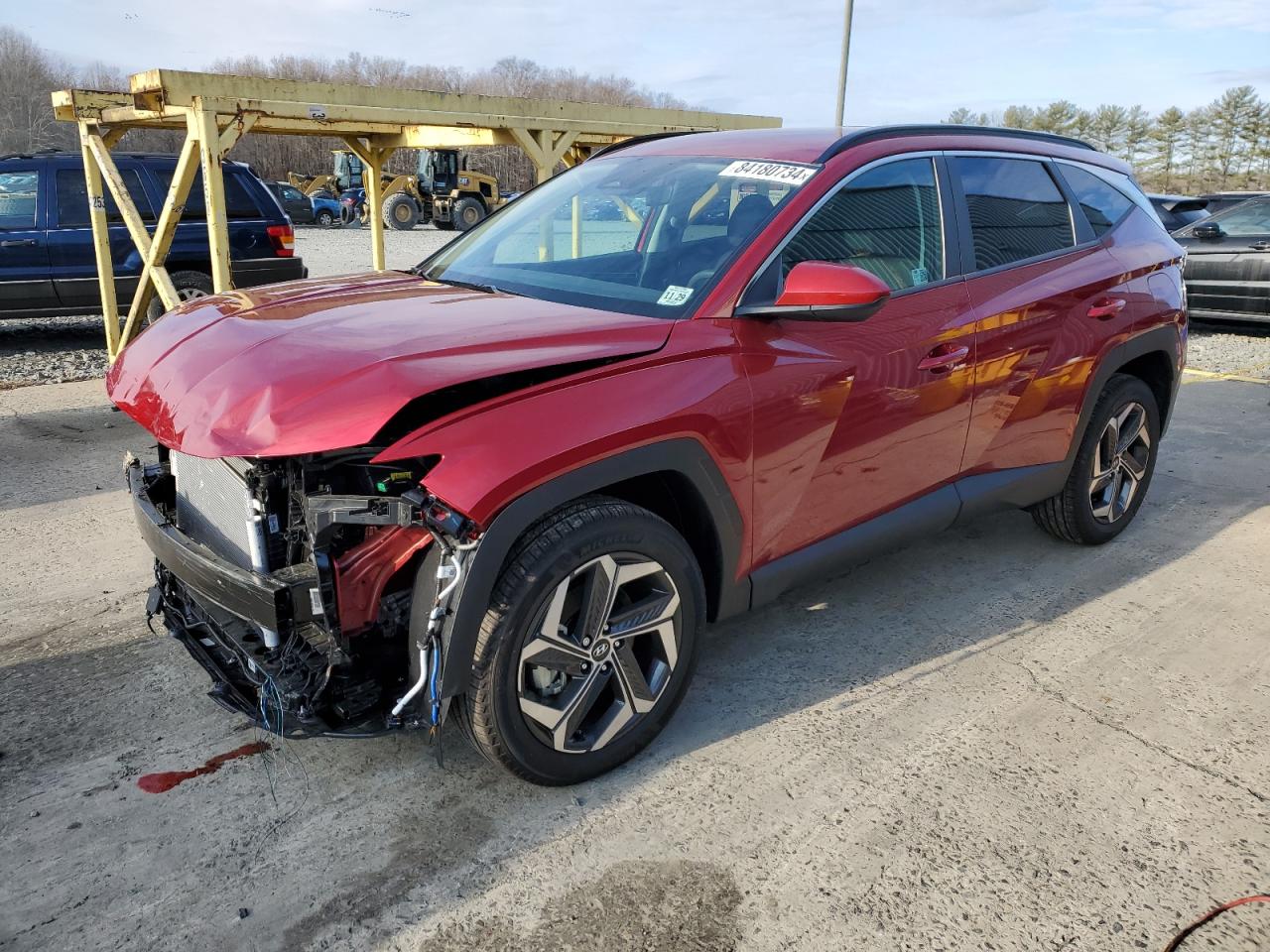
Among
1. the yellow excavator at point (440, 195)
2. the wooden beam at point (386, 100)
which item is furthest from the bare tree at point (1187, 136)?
the wooden beam at point (386, 100)

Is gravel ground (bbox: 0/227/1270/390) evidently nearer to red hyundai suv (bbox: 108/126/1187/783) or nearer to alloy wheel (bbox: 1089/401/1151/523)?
alloy wheel (bbox: 1089/401/1151/523)

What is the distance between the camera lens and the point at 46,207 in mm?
9516

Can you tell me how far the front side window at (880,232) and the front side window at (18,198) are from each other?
9.35 metres

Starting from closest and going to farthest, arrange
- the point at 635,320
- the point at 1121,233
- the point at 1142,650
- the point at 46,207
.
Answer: the point at 635,320, the point at 1142,650, the point at 1121,233, the point at 46,207

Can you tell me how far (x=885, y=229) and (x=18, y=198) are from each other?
9540mm

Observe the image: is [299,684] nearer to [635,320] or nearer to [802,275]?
[635,320]

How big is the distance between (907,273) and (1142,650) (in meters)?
1.74

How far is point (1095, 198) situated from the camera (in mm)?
4348

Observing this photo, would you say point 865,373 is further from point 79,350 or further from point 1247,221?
point 1247,221

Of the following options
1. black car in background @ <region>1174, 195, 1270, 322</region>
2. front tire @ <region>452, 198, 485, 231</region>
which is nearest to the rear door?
front tire @ <region>452, 198, 485, 231</region>

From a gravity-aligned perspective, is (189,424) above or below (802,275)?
below

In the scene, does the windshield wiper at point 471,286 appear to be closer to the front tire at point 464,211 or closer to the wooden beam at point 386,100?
the wooden beam at point 386,100

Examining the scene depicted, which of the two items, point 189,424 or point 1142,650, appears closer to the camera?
point 189,424

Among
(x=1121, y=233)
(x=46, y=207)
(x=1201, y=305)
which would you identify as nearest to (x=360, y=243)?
(x=46, y=207)
